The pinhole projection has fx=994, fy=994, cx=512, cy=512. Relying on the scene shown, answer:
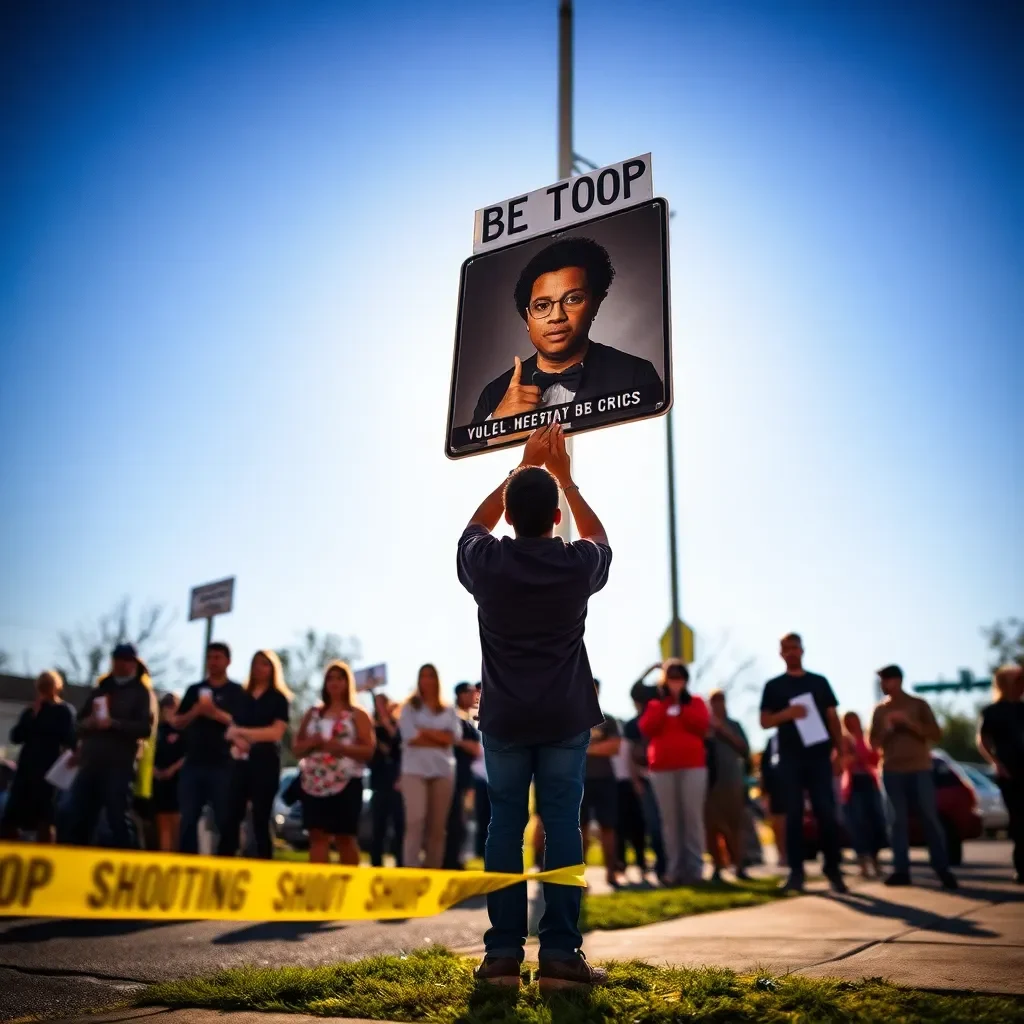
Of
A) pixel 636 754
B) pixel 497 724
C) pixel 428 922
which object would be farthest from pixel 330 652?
pixel 497 724

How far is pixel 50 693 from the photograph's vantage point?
9703 millimetres

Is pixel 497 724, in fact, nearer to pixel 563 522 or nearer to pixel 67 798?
pixel 563 522

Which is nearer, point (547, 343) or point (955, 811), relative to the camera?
point (547, 343)

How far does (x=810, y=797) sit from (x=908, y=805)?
3.62 feet

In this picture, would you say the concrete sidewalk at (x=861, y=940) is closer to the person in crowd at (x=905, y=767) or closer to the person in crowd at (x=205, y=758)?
the person in crowd at (x=905, y=767)

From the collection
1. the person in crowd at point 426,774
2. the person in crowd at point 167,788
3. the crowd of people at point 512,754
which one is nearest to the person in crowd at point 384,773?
the crowd of people at point 512,754

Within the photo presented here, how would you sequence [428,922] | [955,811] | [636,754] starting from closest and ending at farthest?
[428,922] < [636,754] < [955,811]

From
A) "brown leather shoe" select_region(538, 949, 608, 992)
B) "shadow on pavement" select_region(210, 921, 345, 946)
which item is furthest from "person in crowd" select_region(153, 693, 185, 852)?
"brown leather shoe" select_region(538, 949, 608, 992)

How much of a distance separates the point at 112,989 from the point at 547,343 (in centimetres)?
347

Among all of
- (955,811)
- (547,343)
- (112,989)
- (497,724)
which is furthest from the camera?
(955,811)

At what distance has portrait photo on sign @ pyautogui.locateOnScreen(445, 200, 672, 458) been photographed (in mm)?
4621

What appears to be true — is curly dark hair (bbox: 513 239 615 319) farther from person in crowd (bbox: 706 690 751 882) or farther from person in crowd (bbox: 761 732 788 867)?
person in crowd (bbox: 761 732 788 867)

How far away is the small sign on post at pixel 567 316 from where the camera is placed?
4.64 meters

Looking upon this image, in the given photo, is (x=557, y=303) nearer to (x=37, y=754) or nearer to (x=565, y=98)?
(x=565, y=98)
